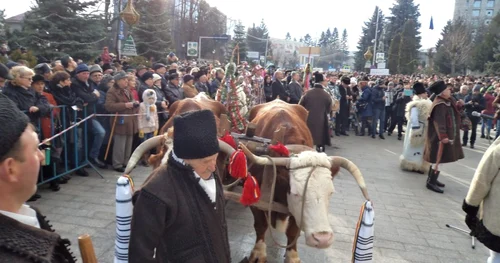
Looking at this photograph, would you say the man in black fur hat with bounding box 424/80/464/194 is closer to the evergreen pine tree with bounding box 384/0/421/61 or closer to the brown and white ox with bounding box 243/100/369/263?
the brown and white ox with bounding box 243/100/369/263

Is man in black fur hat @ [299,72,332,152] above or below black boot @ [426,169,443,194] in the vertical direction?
above

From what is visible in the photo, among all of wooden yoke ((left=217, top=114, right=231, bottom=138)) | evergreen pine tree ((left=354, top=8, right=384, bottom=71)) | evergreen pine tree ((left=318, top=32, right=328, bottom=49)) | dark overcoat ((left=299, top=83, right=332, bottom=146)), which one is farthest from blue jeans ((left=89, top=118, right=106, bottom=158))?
evergreen pine tree ((left=318, top=32, right=328, bottom=49))

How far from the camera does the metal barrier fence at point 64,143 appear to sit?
5.65 meters

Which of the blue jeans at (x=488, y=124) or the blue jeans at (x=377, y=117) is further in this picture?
the blue jeans at (x=488, y=124)

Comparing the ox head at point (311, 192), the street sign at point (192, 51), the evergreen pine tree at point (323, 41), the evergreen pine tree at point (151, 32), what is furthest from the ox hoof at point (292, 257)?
the evergreen pine tree at point (323, 41)

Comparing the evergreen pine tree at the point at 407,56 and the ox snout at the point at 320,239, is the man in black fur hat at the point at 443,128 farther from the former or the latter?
the evergreen pine tree at the point at 407,56

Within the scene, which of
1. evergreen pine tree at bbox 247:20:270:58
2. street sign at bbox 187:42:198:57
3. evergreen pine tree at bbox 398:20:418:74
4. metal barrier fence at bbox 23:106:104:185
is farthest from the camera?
evergreen pine tree at bbox 247:20:270:58

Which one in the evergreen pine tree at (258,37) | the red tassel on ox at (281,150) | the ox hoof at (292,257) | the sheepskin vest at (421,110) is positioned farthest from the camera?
the evergreen pine tree at (258,37)

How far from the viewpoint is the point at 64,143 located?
242 inches

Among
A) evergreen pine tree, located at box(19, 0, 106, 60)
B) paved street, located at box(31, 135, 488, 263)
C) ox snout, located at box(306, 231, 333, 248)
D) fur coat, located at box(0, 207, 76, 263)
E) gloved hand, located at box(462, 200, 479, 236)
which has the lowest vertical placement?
paved street, located at box(31, 135, 488, 263)

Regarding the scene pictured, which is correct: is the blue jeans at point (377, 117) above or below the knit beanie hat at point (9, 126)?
below

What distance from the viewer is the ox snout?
2859 millimetres

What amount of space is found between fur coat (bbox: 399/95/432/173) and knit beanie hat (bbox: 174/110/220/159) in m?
7.30

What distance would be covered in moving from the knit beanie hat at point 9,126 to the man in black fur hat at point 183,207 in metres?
0.77
